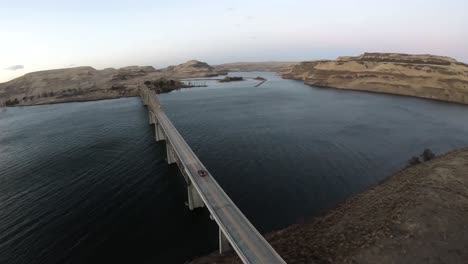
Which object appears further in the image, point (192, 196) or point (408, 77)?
point (408, 77)

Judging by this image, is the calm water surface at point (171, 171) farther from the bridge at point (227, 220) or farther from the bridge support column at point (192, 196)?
the bridge at point (227, 220)

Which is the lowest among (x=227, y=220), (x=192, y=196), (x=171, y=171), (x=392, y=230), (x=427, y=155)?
(x=427, y=155)

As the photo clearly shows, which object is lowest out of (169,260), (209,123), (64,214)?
(169,260)

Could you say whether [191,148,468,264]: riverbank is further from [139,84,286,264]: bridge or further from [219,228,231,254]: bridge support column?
[139,84,286,264]: bridge

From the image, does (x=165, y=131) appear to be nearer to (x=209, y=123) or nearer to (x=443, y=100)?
(x=209, y=123)

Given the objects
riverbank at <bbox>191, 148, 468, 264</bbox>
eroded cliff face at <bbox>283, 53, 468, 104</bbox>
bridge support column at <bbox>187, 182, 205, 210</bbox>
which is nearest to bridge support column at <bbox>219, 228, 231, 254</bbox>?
riverbank at <bbox>191, 148, 468, 264</bbox>

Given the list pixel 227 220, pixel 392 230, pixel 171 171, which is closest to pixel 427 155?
pixel 392 230

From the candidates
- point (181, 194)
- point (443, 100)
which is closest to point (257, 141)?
point (181, 194)

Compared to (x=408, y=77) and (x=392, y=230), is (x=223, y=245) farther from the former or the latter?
(x=408, y=77)
